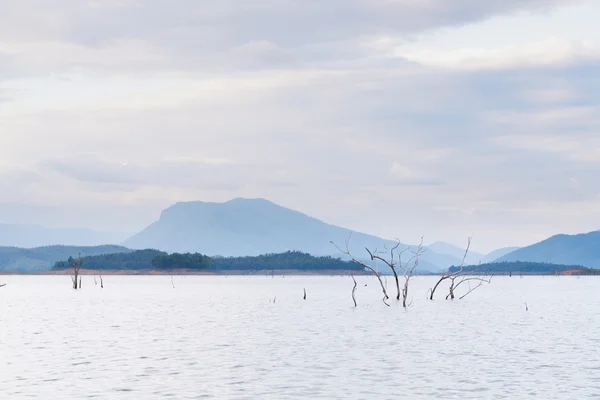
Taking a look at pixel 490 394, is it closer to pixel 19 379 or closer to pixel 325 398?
pixel 325 398

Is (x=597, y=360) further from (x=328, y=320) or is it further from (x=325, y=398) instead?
(x=328, y=320)

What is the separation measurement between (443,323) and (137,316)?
29246mm

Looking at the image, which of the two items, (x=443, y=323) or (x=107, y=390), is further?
(x=443, y=323)

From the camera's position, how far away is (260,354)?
1929 inches

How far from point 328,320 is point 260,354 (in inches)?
1196

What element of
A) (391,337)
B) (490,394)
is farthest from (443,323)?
(490,394)

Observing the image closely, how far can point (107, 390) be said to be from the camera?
35.4 meters

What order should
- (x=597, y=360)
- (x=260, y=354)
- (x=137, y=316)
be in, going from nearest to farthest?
(x=597, y=360)
(x=260, y=354)
(x=137, y=316)

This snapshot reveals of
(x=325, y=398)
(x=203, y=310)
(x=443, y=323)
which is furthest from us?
(x=203, y=310)

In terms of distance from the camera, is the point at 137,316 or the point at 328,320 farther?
the point at 137,316

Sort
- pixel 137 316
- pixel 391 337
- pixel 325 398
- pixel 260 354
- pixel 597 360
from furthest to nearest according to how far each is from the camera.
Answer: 1. pixel 137 316
2. pixel 391 337
3. pixel 260 354
4. pixel 597 360
5. pixel 325 398

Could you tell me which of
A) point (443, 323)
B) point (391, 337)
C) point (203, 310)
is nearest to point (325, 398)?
point (391, 337)

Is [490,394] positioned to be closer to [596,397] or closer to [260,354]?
[596,397]

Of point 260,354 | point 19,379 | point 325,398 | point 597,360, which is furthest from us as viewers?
point 260,354
